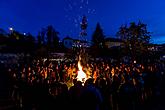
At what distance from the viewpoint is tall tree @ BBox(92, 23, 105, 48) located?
195 feet

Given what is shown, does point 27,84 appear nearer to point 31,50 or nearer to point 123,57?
point 31,50

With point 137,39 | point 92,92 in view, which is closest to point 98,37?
point 137,39

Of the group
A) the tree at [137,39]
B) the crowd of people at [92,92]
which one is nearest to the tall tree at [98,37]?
the tree at [137,39]

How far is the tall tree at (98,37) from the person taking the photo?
59406 millimetres

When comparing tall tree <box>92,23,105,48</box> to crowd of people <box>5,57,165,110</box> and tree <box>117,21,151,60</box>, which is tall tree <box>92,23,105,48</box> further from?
crowd of people <box>5,57,165,110</box>

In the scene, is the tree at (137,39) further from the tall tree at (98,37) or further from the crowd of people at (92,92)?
the crowd of people at (92,92)

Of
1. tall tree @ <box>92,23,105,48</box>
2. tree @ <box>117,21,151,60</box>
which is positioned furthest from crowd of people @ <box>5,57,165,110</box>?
tall tree @ <box>92,23,105,48</box>

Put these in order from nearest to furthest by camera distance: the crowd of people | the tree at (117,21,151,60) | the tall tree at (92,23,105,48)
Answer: the crowd of people
the tree at (117,21,151,60)
the tall tree at (92,23,105,48)

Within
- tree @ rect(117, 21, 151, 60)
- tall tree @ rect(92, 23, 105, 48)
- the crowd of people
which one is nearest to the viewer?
the crowd of people

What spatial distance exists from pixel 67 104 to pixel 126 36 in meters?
38.5

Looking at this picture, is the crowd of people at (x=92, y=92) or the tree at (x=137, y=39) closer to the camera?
the crowd of people at (x=92, y=92)

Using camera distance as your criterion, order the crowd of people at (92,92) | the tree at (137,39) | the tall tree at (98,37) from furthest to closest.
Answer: the tall tree at (98,37) < the tree at (137,39) < the crowd of people at (92,92)

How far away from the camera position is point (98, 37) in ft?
201

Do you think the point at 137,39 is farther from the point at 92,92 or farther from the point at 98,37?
the point at 92,92
